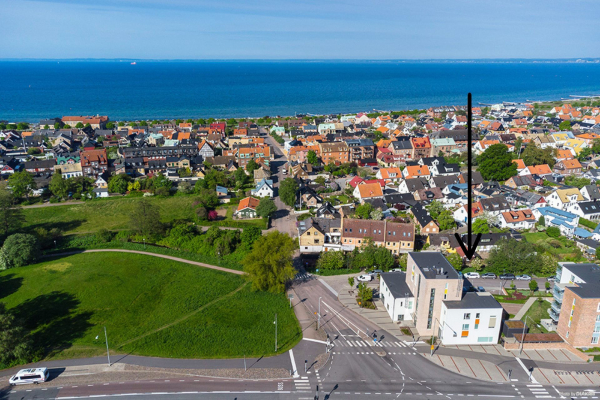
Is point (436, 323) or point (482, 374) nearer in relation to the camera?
point (482, 374)

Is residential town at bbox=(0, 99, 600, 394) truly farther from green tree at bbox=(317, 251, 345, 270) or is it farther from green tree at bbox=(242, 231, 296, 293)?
green tree at bbox=(242, 231, 296, 293)

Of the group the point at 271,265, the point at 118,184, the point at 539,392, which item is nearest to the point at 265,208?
the point at 271,265

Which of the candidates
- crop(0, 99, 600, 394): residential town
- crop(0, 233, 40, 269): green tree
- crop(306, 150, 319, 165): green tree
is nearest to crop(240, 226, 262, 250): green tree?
crop(0, 99, 600, 394): residential town

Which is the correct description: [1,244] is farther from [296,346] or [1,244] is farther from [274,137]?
[274,137]

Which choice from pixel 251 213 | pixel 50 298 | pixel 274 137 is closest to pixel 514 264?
pixel 251 213

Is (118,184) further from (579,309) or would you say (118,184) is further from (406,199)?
(579,309)

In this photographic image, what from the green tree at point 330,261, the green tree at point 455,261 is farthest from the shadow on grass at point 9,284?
the green tree at point 455,261

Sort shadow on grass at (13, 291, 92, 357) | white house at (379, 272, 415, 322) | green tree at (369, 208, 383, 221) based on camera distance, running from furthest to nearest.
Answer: green tree at (369, 208, 383, 221) < white house at (379, 272, 415, 322) < shadow on grass at (13, 291, 92, 357)
